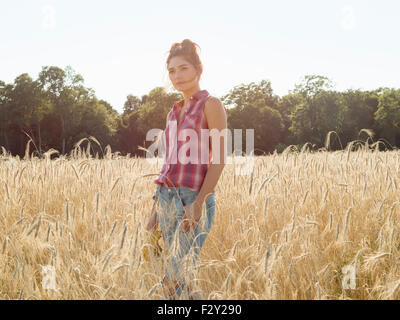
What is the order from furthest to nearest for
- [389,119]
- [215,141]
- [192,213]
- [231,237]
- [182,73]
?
1. [389,119]
2. [231,237]
3. [182,73]
4. [215,141]
5. [192,213]

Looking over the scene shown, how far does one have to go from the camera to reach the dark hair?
7.26 feet

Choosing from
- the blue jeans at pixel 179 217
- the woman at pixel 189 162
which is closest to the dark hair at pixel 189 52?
the woman at pixel 189 162

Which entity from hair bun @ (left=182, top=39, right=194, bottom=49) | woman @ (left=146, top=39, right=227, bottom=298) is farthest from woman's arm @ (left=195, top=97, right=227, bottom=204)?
hair bun @ (left=182, top=39, right=194, bottom=49)

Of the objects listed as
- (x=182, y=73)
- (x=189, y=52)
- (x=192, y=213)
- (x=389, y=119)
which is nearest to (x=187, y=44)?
(x=189, y=52)

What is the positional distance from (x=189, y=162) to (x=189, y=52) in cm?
74

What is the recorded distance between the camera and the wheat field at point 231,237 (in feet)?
5.93

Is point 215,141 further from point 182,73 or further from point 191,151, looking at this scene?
point 182,73

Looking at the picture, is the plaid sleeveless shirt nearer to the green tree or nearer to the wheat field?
the wheat field

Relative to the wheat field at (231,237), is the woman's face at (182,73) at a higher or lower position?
higher

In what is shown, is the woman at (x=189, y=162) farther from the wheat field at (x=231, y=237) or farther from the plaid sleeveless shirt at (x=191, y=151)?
the wheat field at (x=231, y=237)

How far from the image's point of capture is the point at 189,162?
209 cm

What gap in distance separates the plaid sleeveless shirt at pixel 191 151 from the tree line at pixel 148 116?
115ft

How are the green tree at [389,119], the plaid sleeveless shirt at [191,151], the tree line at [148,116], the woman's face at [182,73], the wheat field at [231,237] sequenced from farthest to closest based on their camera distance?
the green tree at [389,119], the tree line at [148,116], the woman's face at [182,73], the plaid sleeveless shirt at [191,151], the wheat field at [231,237]

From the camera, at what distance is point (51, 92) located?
41250mm
